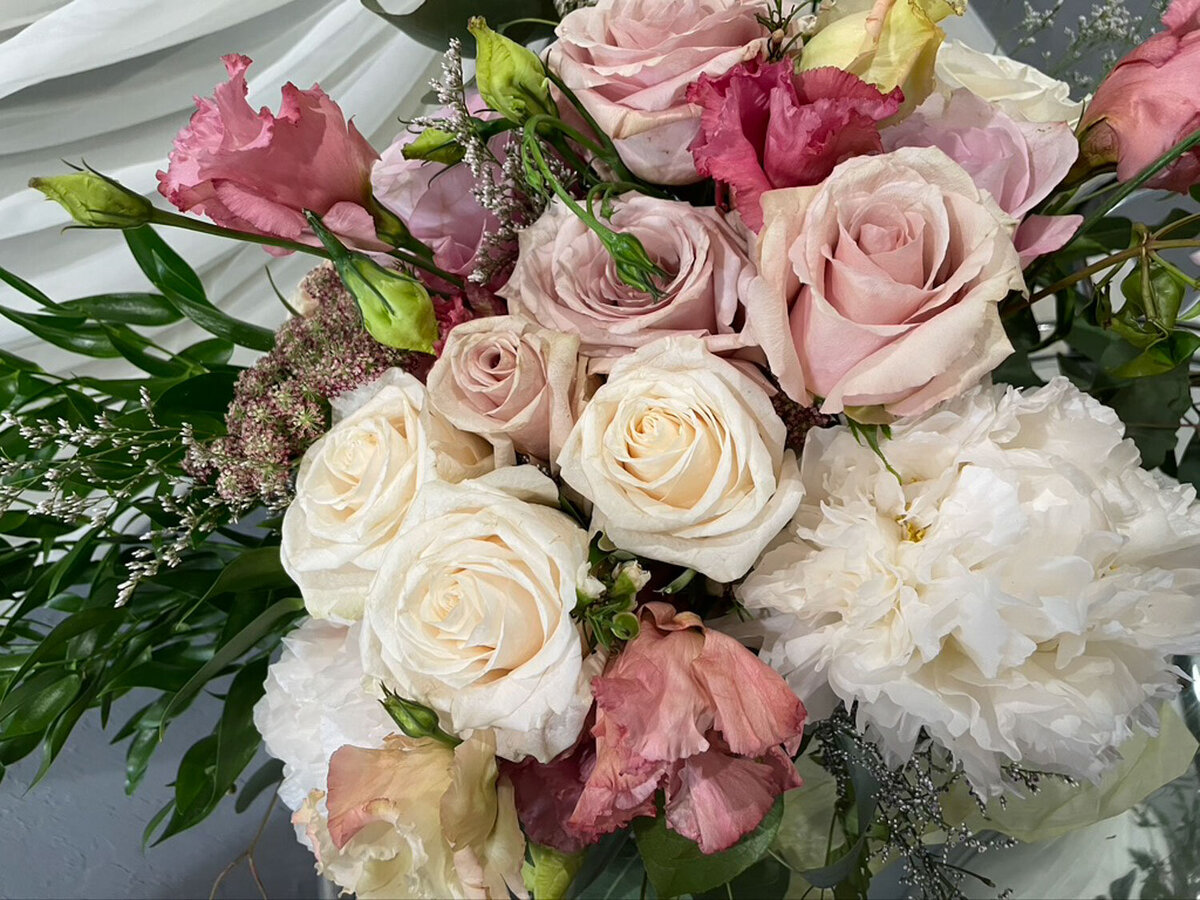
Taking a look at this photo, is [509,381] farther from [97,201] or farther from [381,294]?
[97,201]

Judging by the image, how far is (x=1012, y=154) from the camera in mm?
386

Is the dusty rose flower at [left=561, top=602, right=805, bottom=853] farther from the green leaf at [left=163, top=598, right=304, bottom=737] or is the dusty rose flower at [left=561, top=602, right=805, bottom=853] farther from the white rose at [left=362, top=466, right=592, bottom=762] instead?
→ the green leaf at [left=163, top=598, right=304, bottom=737]

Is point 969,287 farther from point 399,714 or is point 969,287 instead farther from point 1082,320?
point 399,714

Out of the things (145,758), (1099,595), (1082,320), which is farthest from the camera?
(145,758)

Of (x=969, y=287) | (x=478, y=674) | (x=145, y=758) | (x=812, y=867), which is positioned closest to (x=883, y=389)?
(x=969, y=287)

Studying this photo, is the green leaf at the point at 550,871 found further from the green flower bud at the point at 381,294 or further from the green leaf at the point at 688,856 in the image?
the green flower bud at the point at 381,294

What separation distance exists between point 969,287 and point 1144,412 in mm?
175

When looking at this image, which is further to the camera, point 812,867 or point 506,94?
point 812,867

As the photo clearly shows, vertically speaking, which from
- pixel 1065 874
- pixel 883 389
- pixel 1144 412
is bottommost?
pixel 1065 874

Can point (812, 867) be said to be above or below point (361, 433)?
below

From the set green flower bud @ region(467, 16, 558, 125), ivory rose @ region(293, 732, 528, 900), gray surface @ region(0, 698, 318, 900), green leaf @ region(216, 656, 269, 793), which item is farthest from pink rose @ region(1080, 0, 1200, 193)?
gray surface @ region(0, 698, 318, 900)

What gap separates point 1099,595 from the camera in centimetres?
35

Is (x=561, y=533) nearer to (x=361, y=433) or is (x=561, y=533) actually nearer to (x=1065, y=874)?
(x=361, y=433)

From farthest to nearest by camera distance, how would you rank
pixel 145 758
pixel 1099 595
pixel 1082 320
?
pixel 145 758, pixel 1082 320, pixel 1099 595
